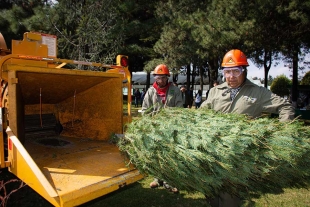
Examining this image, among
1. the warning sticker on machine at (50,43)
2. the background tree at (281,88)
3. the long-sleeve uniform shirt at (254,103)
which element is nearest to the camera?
the long-sleeve uniform shirt at (254,103)

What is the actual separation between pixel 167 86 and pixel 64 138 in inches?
74.2

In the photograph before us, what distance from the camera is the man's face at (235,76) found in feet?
10.9

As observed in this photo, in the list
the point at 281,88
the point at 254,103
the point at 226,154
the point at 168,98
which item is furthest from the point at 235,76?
the point at 281,88

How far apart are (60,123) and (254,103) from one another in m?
3.12

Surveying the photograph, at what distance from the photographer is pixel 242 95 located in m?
3.32

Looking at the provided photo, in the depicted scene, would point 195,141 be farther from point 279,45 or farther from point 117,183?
point 279,45

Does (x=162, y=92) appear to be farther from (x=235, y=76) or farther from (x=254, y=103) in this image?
(x=254, y=103)

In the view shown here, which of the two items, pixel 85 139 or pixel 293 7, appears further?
pixel 293 7

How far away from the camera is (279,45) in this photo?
1009 centimetres

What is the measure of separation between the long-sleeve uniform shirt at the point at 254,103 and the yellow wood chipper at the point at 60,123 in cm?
137

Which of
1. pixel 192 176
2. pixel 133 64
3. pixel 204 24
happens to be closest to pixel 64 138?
pixel 192 176

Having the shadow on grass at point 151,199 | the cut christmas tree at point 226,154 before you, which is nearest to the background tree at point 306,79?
the shadow on grass at point 151,199

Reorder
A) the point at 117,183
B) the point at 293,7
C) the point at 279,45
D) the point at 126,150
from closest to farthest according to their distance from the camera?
1. the point at 117,183
2. the point at 126,150
3. the point at 293,7
4. the point at 279,45

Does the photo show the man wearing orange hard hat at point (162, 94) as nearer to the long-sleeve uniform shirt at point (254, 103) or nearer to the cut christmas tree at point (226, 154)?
the long-sleeve uniform shirt at point (254, 103)
